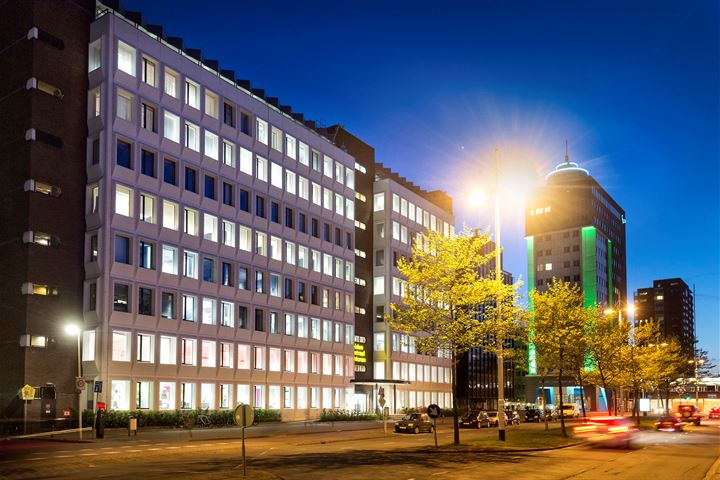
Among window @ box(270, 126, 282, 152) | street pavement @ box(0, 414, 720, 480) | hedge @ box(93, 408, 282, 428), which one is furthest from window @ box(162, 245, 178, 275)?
street pavement @ box(0, 414, 720, 480)

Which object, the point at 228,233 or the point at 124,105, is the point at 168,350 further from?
the point at 124,105

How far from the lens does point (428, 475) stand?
23391mm

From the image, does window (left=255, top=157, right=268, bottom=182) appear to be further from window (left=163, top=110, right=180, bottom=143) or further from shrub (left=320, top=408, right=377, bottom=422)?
shrub (left=320, top=408, right=377, bottom=422)

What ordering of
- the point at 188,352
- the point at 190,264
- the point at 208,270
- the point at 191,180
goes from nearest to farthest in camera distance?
1. the point at 188,352
2. the point at 190,264
3. the point at 191,180
4. the point at 208,270

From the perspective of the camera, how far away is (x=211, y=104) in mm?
69812

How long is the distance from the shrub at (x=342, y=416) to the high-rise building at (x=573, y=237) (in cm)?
10097

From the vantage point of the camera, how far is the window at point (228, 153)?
232 feet

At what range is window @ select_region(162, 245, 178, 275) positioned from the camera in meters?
62.0

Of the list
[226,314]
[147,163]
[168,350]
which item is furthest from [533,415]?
[147,163]

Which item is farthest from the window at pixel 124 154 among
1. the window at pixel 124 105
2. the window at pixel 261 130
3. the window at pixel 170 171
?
the window at pixel 261 130

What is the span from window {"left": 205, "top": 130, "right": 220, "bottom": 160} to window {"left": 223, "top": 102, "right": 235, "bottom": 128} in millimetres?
2327

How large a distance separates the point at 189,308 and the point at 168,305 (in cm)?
279

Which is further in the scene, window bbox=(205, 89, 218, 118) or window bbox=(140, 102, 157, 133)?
window bbox=(205, 89, 218, 118)

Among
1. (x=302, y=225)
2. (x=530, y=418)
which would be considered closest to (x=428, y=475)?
(x=302, y=225)
